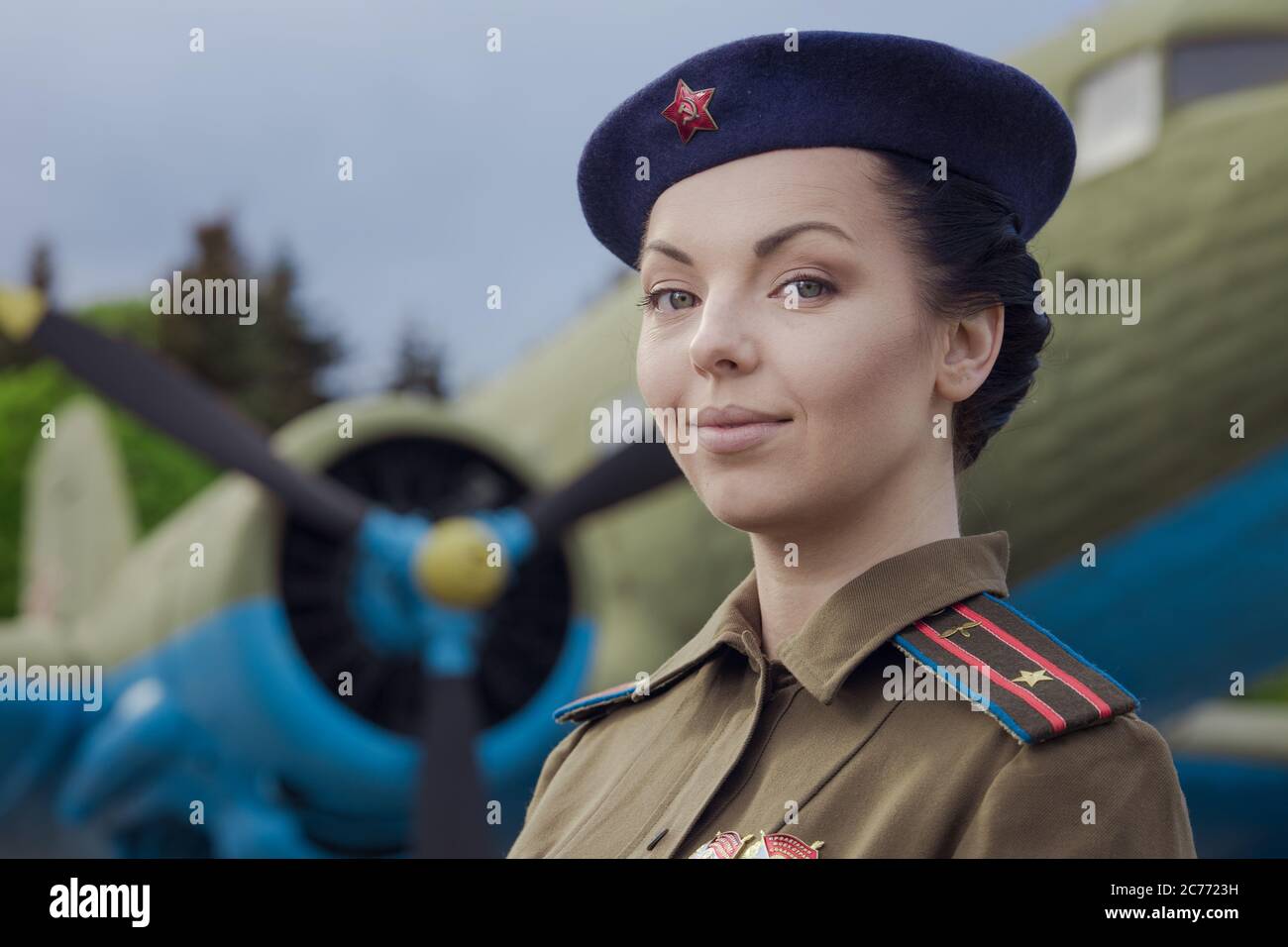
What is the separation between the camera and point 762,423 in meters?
1.18

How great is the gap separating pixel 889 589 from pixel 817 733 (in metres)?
0.14

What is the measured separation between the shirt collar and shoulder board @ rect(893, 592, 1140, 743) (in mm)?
15

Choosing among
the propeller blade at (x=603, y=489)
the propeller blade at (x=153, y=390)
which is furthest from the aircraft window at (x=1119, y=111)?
the propeller blade at (x=153, y=390)

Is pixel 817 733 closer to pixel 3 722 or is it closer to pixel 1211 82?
pixel 1211 82

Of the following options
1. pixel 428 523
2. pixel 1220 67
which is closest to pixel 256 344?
pixel 428 523

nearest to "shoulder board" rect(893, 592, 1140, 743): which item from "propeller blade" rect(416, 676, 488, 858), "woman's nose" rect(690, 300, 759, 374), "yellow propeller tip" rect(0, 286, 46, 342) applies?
"woman's nose" rect(690, 300, 759, 374)

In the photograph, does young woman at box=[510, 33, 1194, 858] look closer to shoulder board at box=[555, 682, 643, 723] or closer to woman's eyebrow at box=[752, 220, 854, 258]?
woman's eyebrow at box=[752, 220, 854, 258]

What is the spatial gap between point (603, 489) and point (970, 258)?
5.21 metres

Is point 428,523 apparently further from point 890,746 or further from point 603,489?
point 890,746

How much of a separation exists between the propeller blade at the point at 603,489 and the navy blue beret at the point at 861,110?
5.06 metres

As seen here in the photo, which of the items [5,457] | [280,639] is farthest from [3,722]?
[5,457]

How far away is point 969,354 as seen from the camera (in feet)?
4.13

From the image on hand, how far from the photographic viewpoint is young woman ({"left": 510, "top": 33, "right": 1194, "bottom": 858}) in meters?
1.13
